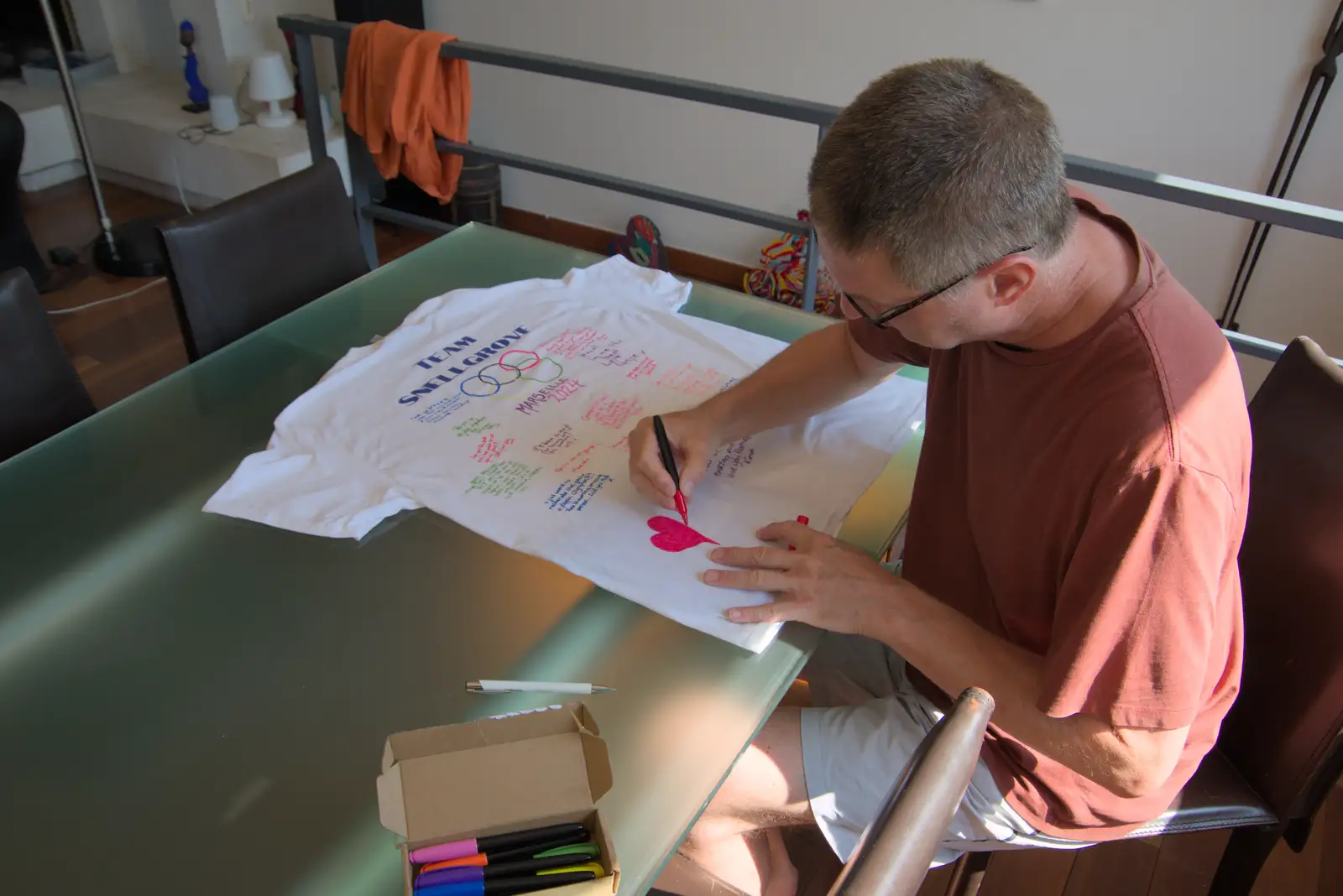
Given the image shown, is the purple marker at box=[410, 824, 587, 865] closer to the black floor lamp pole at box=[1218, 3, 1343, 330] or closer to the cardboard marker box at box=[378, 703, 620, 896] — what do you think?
the cardboard marker box at box=[378, 703, 620, 896]

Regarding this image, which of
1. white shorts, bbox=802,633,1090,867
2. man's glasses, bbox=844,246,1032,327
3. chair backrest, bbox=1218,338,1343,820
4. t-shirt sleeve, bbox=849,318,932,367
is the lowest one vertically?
white shorts, bbox=802,633,1090,867

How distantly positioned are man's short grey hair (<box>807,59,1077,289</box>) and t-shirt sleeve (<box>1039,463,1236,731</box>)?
22cm

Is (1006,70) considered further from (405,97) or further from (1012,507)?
(1012,507)

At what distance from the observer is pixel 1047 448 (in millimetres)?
867

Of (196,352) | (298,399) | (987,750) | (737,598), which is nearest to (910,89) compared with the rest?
(737,598)

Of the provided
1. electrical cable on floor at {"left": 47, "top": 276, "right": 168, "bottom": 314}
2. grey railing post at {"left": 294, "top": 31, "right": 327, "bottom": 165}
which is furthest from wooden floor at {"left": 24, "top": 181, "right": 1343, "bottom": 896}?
grey railing post at {"left": 294, "top": 31, "right": 327, "bottom": 165}

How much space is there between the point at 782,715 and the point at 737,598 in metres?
0.21

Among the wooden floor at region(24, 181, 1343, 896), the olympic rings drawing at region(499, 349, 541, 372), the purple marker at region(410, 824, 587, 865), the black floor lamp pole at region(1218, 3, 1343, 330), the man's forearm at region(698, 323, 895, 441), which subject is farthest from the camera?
the black floor lamp pole at region(1218, 3, 1343, 330)

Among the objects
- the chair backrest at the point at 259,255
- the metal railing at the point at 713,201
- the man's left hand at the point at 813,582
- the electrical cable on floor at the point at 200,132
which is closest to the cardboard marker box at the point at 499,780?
the man's left hand at the point at 813,582

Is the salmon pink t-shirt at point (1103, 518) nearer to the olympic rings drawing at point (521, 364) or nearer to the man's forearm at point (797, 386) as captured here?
the man's forearm at point (797, 386)

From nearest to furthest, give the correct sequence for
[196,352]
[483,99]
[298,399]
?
1. [298,399]
2. [196,352]
3. [483,99]

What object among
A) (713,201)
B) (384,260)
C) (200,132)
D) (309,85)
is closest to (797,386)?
(713,201)

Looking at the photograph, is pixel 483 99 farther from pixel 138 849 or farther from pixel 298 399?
pixel 138 849

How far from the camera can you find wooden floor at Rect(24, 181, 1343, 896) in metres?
1.50
